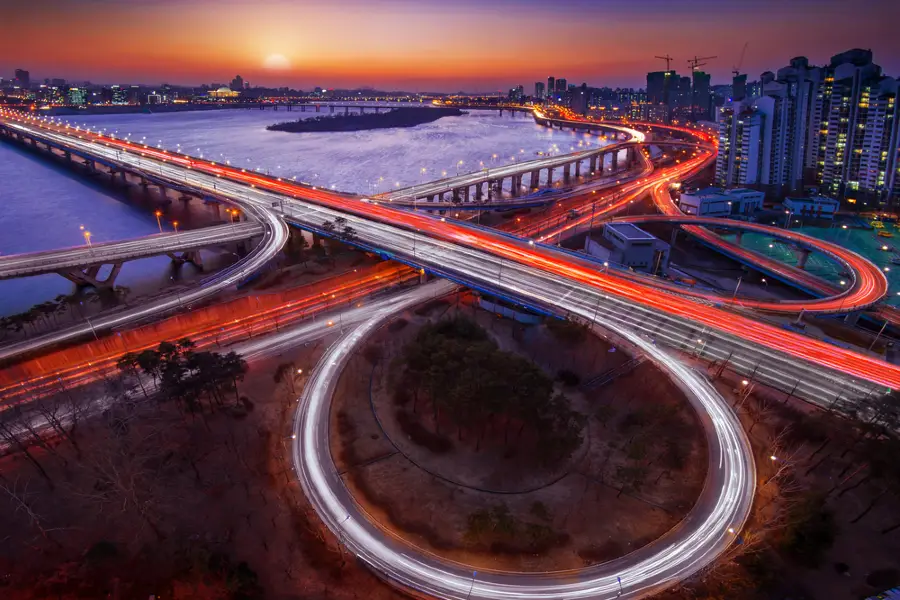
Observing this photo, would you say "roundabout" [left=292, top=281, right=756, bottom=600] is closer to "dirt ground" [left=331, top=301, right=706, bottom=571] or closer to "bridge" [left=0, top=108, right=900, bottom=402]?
"dirt ground" [left=331, top=301, right=706, bottom=571]

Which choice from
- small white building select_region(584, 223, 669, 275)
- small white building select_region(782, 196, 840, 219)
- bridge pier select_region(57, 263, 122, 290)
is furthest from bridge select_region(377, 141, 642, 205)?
small white building select_region(782, 196, 840, 219)

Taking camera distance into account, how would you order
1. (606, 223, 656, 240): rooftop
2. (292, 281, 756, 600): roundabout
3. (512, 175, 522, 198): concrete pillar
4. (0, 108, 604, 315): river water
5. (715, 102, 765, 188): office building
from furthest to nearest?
1. (512, 175, 522, 198): concrete pillar
2. (715, 102, 765, 188): office building
3. (0, 108, 604, 315): river water
4. (606, 223, 656, 240): rooftop
5. (292, 281, 756, 600): roundabout

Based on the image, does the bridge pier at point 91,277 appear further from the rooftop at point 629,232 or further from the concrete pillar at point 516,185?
the concrete pillar at point 516,185

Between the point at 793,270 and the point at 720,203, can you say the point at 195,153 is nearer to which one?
the point at 720,203

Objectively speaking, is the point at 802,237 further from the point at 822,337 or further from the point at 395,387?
the point at 395,387

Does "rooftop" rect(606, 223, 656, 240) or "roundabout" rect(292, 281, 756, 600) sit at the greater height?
"rooftop" rect(606, 223, 656, 240)

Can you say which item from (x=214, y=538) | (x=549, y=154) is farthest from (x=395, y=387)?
(x=549, y=154)

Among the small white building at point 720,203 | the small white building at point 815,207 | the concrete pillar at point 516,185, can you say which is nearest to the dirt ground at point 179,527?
the small white building at point 720,203
